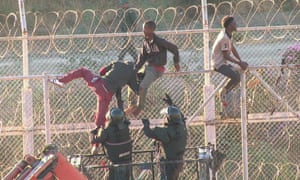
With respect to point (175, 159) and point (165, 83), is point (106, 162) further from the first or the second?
point (165, 83)

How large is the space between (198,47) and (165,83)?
1.45 metres

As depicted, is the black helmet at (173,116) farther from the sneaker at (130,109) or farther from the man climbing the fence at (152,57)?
the sneaker at (130,109)

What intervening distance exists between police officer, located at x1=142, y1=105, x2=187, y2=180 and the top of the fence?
253 cm

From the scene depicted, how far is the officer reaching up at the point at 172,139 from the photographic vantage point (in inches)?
326

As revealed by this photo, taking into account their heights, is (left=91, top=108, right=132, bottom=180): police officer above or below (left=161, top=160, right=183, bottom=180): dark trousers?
above

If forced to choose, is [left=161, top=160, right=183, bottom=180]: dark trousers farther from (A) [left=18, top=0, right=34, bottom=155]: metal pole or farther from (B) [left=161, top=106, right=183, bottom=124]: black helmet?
(A) [left=18, top=0, right=34, bottom=155]: metal pole

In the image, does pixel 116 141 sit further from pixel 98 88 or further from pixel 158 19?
pixel 158 19

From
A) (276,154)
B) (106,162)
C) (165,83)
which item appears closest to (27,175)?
(106,162)

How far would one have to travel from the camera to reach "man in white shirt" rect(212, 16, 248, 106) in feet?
32.0

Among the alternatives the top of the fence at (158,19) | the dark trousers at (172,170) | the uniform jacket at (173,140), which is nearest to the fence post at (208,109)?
the top of the fence at (158,19)

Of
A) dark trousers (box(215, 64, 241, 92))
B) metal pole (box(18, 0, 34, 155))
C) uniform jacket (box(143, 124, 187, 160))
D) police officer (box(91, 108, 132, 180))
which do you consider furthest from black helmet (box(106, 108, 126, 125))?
metal pole (box(18, 0, 34, 155))

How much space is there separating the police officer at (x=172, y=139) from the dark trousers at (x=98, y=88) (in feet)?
4.48

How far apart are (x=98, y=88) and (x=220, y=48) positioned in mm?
1565

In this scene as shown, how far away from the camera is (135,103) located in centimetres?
1026
